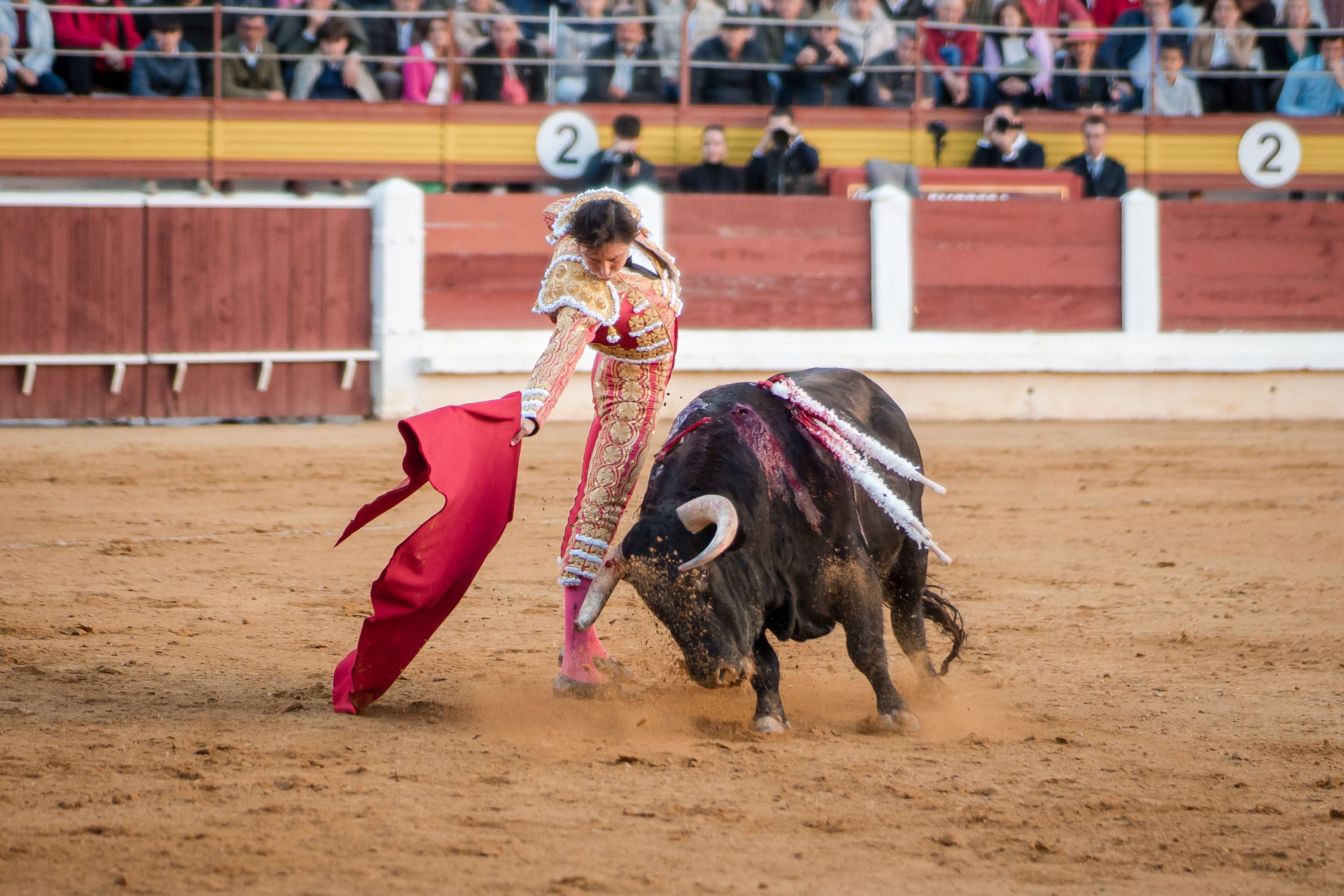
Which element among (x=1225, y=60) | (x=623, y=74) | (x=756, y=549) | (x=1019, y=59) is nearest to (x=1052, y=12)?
(x=1019, y=59)

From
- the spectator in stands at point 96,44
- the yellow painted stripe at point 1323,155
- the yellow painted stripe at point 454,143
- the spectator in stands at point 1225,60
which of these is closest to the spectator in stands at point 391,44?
the yellow painted stripe at point 454,143

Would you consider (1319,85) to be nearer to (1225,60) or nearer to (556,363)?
(1225,60)

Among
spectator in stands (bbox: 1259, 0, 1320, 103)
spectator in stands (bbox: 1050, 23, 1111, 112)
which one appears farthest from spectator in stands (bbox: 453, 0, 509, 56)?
spectator in stands (bbox: 1259, 0, 1320, 103)

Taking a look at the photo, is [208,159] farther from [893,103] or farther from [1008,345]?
[1008,345]

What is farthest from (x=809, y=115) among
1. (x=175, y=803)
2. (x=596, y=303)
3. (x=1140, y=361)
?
(x=175, y=803)

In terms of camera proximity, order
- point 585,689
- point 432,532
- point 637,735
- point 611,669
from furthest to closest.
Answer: point 611,669
point 585,689
point 432,532
point 637,735

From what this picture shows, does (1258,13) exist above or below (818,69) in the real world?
above

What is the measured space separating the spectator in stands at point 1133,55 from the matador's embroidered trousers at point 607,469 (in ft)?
24.3

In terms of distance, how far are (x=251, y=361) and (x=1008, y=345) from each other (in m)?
4.30

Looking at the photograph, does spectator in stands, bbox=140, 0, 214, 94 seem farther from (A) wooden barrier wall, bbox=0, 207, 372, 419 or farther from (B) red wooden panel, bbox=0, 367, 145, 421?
(B) red wooden panel, bbox=0, 367, 145, 421

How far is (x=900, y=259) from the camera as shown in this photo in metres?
8.81

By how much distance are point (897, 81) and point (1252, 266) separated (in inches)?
95.4

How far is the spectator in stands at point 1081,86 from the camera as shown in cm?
952

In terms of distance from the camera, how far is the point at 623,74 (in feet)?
29.4
